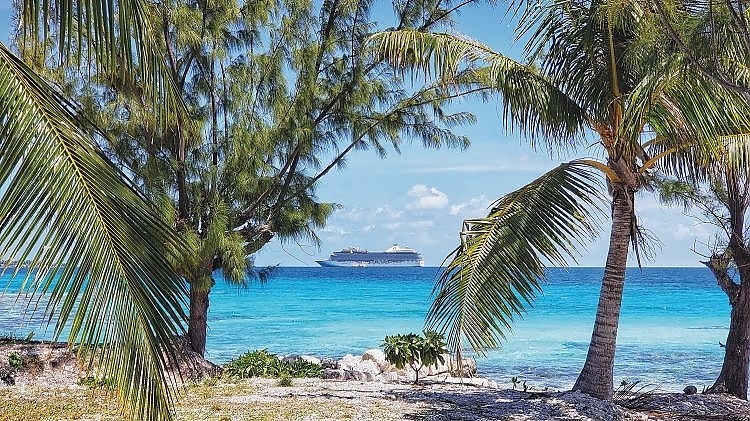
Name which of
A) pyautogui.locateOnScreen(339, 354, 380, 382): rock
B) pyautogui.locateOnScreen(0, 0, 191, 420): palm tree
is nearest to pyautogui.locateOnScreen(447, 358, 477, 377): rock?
pyautogui.locateOnScreen(339, 354, 380, 382): rock

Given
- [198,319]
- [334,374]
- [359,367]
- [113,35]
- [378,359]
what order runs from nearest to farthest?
[113,35] < [198,319] < [334,374] < [359,367] < [378,359]

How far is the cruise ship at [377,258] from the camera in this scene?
91812mm

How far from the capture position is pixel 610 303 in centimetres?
822

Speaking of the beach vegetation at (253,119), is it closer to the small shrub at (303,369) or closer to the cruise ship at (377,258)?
the small shrub at (303,369)

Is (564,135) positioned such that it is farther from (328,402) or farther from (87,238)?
(87,238)

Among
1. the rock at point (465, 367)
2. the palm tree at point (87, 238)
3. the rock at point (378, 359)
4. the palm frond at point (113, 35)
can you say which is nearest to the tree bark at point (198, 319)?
the rock at point (465, 367)

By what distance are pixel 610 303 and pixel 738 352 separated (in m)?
3.35

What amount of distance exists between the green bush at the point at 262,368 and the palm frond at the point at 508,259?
4.01m

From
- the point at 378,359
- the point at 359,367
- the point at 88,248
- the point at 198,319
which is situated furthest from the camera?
the point at 378,359

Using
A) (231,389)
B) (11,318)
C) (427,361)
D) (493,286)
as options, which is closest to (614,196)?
(493,286)

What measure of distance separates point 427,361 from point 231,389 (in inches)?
97.0

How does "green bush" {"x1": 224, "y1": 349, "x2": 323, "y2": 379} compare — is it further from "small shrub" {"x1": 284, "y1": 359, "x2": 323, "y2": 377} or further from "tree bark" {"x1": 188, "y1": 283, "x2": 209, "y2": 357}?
"tree bark" {"x1": 188, "y1": 283, "x2": 209, "y2": 357}

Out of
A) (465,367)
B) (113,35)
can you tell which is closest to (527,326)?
(465,367)

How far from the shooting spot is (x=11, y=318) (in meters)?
25.4
